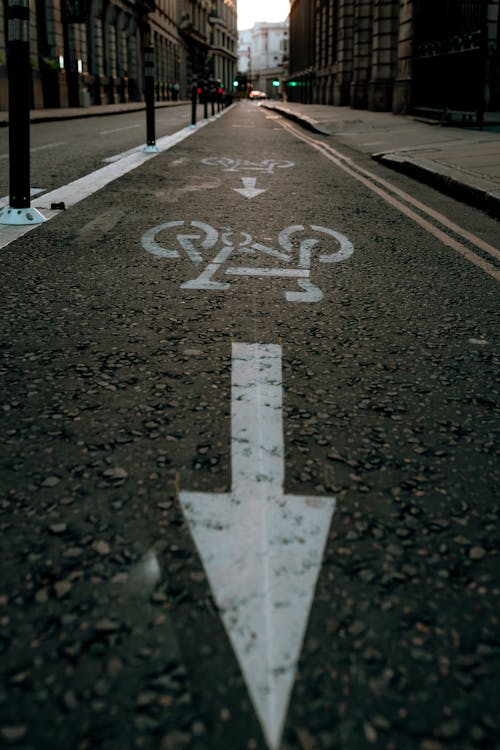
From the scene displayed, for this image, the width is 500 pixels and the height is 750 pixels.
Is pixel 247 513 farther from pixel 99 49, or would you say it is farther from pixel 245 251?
pixel 99 49

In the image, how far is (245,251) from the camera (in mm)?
4738

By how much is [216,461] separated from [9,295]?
80.3 inches

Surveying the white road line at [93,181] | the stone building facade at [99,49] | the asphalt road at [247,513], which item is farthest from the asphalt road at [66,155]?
the asphalt road at [247,513]

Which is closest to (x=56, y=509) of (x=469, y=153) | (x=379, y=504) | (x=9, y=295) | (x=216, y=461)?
(x=216, y=461)

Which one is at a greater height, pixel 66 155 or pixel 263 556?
pixel 66 155

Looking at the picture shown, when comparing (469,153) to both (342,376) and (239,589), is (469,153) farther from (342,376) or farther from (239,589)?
(239,589)

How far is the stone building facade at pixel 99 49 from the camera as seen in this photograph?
31891 mm

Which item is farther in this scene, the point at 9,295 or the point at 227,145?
the point at 227,145

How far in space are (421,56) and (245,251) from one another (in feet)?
59.1

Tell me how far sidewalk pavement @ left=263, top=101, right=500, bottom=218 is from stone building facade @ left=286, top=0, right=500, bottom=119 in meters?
1.02

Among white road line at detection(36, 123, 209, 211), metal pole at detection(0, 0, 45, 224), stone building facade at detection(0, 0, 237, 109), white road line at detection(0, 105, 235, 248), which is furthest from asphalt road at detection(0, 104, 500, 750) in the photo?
stone building facade at detection(0, 0, 237, 109)

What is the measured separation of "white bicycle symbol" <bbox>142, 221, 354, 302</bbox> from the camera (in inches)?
156

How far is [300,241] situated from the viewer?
5.08 m

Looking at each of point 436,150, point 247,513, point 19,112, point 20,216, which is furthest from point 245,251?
point 436,150
